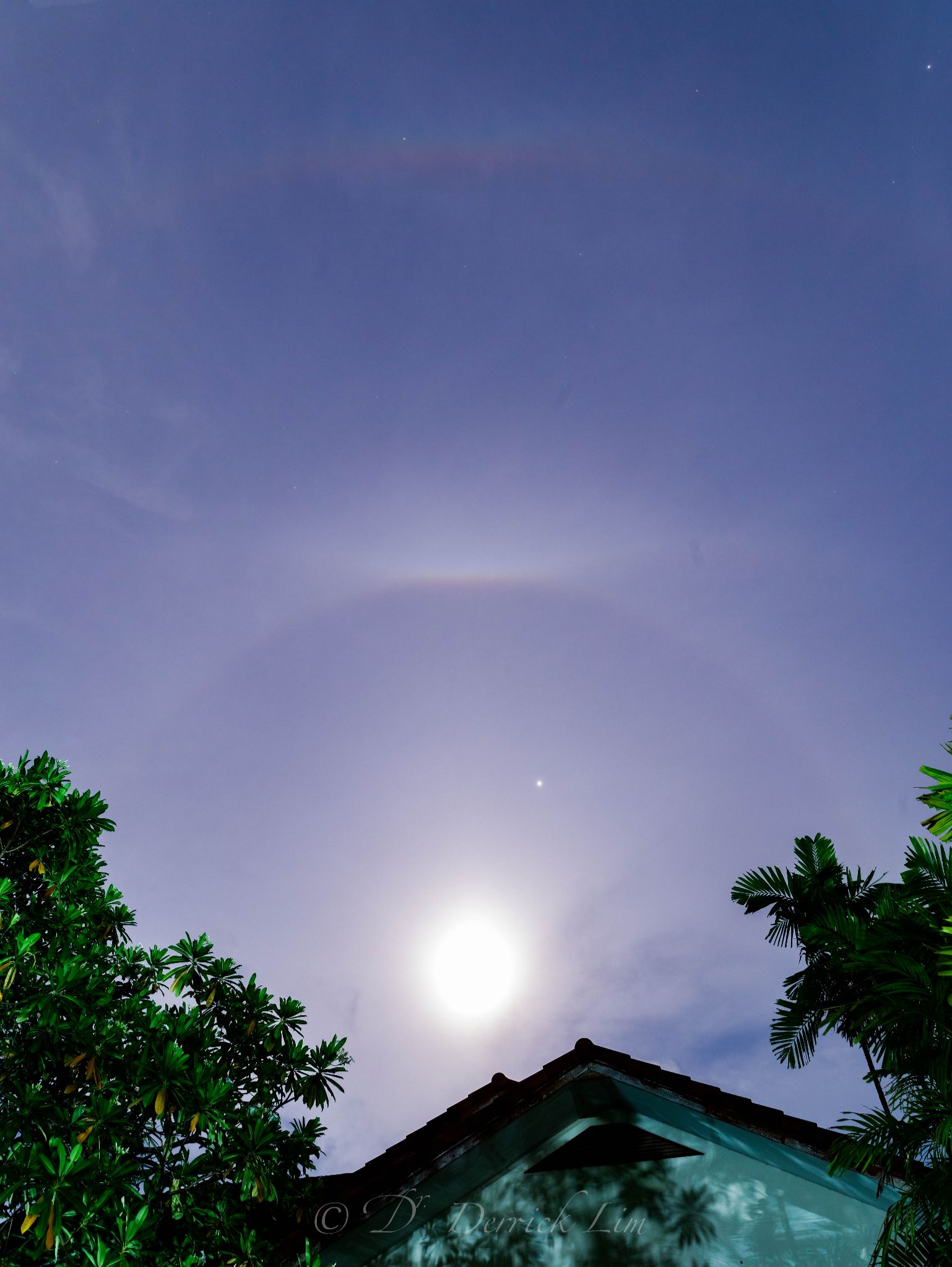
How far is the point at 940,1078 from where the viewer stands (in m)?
7.16

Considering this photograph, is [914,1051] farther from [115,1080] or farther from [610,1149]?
[115,1080]

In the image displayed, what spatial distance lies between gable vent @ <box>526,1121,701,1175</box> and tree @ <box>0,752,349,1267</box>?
2.96 metres

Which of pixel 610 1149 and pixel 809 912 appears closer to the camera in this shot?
pixel 610 1149

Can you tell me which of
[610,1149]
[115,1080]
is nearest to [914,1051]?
[610,1149]

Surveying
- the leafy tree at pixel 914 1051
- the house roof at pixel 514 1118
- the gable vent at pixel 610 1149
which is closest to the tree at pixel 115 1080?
the house roof at pixel 514 1118

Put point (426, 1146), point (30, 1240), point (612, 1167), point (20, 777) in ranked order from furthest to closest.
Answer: point (20, 777), point (612, 1167), point (426, 1146), point (30, 1240)

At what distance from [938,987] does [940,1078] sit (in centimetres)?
84

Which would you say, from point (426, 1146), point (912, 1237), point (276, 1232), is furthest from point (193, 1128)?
point (912, 1237)

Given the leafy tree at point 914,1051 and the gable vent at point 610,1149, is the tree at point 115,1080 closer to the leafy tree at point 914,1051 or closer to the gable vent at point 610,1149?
the gable vent at point 610,1149

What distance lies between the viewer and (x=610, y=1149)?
28.0 ft

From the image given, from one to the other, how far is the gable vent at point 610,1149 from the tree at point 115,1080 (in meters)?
2.96

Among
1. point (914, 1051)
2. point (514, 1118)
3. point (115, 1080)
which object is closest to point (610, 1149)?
point (514, 1118)

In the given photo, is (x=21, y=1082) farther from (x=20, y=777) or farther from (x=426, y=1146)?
(x=426, y=1146)

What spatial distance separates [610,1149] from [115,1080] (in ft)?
18.6
